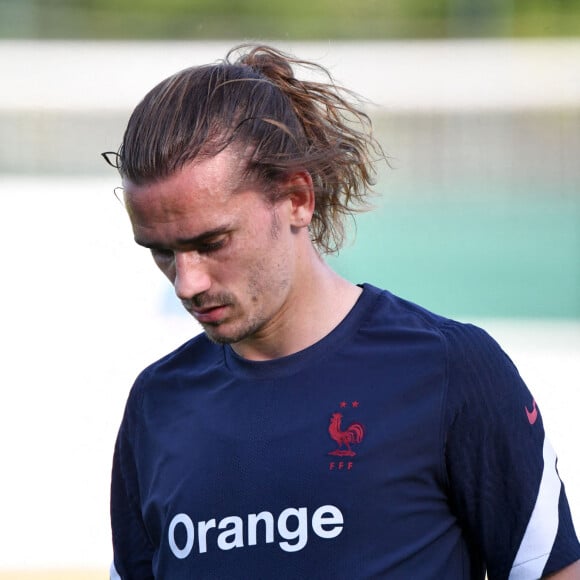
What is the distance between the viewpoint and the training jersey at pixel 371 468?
1419mm

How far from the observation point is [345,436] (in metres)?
1.47

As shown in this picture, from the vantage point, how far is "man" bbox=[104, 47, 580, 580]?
142cm

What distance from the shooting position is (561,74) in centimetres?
419

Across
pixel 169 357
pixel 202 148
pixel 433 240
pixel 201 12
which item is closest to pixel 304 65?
pixel 202 148

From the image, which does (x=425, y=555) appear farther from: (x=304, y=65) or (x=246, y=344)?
(x=304, y=65)

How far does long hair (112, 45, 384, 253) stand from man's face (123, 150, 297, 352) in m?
0.03

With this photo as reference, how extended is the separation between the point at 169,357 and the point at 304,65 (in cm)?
53

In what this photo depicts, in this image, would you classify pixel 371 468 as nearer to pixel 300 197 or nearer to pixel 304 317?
pixel 304 317

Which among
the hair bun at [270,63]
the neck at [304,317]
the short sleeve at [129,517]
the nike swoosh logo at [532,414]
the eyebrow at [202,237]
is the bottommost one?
the short sleeve at [129,517]

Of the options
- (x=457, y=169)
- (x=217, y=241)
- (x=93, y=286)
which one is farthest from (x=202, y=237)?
(x=93, y=286)

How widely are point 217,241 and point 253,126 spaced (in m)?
0.19

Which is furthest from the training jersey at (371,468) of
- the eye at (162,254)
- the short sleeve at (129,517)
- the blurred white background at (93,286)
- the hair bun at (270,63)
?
the blurred white background at (93,286)

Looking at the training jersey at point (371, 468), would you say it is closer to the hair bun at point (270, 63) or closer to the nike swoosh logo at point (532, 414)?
the nike swoosh logo at point (532, 414)

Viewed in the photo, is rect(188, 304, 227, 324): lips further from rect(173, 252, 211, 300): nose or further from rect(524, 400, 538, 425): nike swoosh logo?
rect(524, 400, 538, 425): nike swoosh logo
